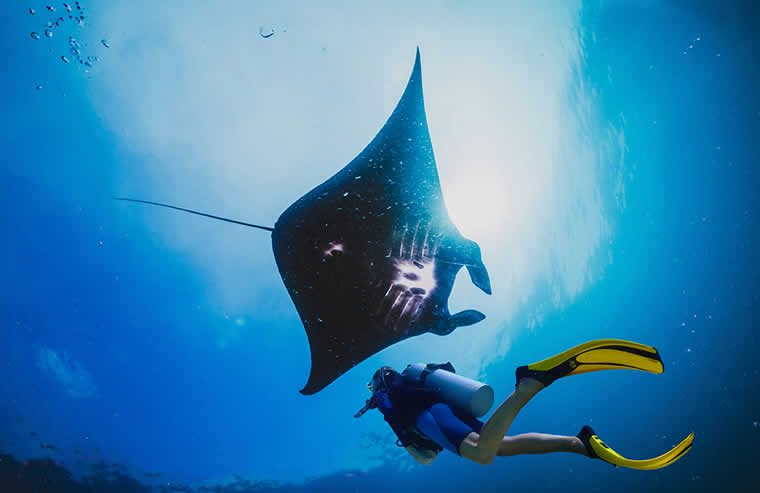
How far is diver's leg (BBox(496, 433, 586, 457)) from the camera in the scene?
2152mm

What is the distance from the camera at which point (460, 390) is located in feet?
8.05

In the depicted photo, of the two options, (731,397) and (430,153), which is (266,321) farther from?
(731,397)

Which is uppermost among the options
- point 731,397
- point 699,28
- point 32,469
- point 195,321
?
point 699,28

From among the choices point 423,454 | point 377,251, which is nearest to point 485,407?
point 423,454

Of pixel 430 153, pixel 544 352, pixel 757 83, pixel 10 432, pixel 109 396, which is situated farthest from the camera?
pixel 544 352

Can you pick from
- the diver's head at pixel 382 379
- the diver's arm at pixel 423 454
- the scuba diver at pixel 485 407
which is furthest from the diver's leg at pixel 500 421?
the diver's head at pixel 382 379

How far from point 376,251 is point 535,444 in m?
2.34

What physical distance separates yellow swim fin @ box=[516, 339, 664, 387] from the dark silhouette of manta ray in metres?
1.53

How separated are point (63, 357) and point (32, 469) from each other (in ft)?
38.4

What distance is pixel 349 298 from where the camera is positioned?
368 centimetres

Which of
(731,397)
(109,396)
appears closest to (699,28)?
(731,397)

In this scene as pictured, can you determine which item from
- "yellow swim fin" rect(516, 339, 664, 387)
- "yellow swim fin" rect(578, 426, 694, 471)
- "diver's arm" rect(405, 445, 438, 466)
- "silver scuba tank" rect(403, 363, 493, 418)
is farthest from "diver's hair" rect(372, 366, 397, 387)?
"yellow swim fin" rect(578, 426, 694, 471)

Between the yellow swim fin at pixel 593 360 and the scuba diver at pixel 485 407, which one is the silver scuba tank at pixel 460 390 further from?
the yellow swim fin at pixel 593 360

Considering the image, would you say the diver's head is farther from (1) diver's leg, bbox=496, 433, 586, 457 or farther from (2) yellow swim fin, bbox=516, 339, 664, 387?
(2) yellow swim fin, bbox=516, 339, 664, 387
